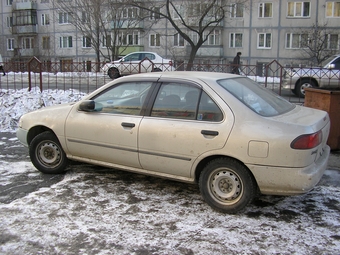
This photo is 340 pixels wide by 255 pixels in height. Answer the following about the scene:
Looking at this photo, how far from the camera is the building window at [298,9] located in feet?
123

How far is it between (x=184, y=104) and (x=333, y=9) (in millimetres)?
38165

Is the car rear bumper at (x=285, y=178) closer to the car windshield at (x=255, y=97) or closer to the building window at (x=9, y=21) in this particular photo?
the car windshield at (x=255, y=97)

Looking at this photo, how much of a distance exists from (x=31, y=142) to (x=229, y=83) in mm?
3011

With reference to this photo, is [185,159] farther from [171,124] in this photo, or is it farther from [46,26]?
[46,26]

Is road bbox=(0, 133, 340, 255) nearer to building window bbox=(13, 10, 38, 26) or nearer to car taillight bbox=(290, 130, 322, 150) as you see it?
car taillight bbox=(290, 130, 322, 150)

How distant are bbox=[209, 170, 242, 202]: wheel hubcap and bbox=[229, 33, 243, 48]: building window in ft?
123

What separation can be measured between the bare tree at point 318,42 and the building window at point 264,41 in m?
3.13

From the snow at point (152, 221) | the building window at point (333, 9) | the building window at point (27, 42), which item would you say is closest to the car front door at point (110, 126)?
the snow at point (152, 221)

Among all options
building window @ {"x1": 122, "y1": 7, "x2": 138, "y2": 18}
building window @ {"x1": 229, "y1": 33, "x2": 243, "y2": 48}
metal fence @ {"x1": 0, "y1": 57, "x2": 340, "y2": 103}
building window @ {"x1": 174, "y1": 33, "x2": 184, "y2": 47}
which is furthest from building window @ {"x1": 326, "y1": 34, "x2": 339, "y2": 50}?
metal fence @ {"x1": 0, "y1": 57, "x2": 340, "y2": 103}

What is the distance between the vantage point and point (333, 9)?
36.4m

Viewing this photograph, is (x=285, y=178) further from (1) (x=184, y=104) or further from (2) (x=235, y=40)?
(2) (x=235, y=40)

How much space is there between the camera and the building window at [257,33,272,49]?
3853 cm

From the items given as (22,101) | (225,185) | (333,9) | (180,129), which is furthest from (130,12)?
(225,185)

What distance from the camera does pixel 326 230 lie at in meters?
3.59
